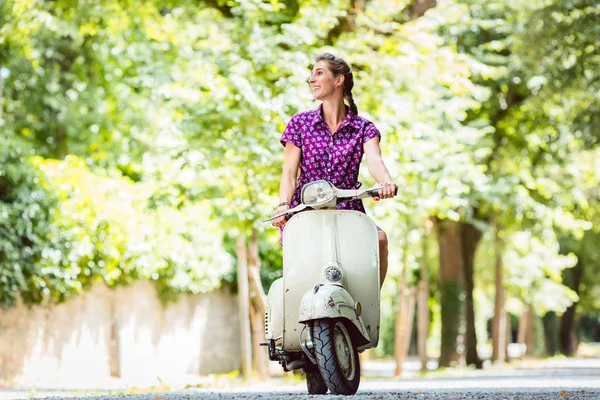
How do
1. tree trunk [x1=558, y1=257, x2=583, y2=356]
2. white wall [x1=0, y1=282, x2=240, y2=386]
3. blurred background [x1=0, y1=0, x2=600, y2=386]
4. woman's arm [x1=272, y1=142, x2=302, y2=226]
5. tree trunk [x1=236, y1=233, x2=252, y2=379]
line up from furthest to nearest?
tree trunk [x1=558, y1=257, x2=583, y2=356] → tree trunk [x1=236, y1=233, x2=252, y2=379] → white wall [x1=0, y1=282, x2=240, y2=386] → blurred background [x1=0, y1=0, x2=600, y2=386] → woman's arm [x1=272, y1=142, x2=302, y2=226]

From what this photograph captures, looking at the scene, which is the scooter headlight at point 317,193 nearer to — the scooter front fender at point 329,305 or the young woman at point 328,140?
the young woman at point 328,140

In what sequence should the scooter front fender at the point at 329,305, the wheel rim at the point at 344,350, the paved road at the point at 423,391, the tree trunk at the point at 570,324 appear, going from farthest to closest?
the tree trunk at the point at 570,324 < the paved road at the point at 423,391 < the wheel rim at the point at 344,350 < the scooter front fender at the point at 329,305

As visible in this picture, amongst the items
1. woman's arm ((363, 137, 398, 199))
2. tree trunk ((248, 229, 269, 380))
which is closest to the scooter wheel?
woman's arm ((363, 137, 398, 199))

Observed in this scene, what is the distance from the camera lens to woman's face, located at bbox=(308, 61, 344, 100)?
252 inches

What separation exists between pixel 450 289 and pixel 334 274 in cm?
1956

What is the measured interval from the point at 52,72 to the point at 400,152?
832 centimetres

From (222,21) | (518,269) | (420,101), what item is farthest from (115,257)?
(518,269)

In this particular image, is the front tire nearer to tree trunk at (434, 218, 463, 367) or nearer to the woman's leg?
the woman's leg

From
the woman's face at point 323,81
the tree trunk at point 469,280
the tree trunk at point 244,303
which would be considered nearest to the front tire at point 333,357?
the woman's face at point 323,81

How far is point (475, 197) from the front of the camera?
64.8ft

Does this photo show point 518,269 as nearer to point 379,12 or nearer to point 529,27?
point 529,27

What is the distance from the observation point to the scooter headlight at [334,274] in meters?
5.93

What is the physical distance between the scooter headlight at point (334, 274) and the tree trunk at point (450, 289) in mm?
19202

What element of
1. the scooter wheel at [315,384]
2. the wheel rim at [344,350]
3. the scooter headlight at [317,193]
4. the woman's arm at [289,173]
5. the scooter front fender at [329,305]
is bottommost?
the scooter wheel at [315,384]
